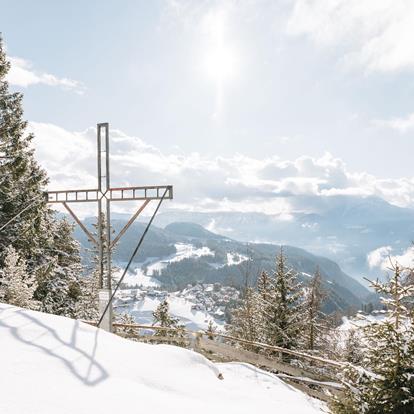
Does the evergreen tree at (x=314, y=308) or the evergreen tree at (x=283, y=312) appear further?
the evergreen tree at (x=314, y=308)

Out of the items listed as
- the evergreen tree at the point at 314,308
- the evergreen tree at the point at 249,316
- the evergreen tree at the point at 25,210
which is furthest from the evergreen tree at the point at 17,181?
the evergreen tree at the point at 314,308

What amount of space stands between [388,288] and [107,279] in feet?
33.2

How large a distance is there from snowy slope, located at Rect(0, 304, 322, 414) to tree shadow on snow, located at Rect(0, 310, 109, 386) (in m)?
0.02

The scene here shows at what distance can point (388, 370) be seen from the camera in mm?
6625

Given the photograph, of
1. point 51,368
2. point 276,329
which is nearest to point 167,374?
point 51,368

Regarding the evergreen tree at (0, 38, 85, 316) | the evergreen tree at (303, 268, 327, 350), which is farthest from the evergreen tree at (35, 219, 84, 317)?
the evergreen tree at (303, 268, 327, 350)

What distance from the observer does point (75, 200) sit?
A: 14508mm

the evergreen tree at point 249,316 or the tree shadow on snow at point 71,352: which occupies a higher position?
the tree shadow on snow at point 71,352

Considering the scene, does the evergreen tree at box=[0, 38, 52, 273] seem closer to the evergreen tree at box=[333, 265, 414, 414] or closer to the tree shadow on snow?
the tree shadow on snow

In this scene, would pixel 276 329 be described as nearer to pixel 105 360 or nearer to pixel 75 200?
pixel 75 200

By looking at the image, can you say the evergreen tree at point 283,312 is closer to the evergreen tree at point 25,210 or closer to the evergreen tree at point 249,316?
the evergreen tree at point 249,316

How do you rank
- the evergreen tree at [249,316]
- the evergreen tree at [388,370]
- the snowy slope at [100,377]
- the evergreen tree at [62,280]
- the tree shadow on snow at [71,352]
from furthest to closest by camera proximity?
the evergreen tree at [249,316]
the evergreen tree at [62,280]
the tree shadow on snow at [71,352]
the evergreen tree at [388,370]
the snowy slope at [100,377]

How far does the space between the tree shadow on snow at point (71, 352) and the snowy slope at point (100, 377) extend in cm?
2

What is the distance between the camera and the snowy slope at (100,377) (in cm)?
545
